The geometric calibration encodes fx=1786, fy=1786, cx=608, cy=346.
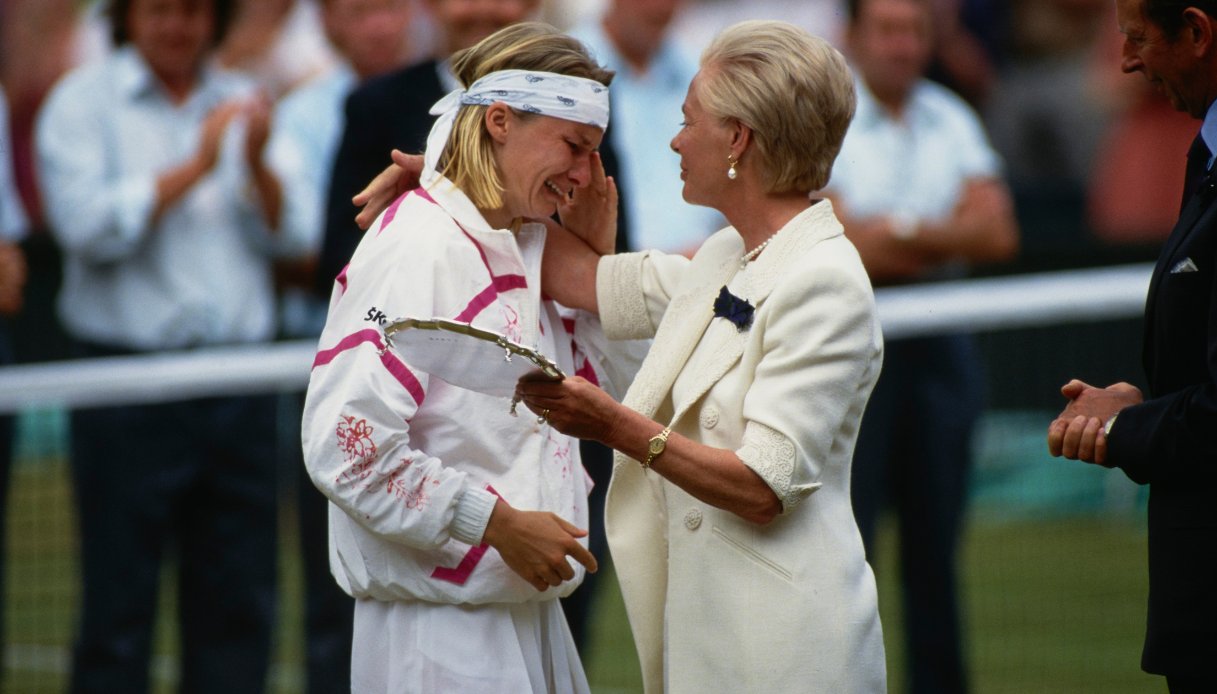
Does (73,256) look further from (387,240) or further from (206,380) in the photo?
(387,240)

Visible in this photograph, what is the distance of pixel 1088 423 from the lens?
3.91 meters

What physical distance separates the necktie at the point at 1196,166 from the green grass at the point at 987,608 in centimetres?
379

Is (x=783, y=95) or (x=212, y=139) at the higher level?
(x=783, y=95)

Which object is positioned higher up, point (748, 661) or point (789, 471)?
point (789, 471)

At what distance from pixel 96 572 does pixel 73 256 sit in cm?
119

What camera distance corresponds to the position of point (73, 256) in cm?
670

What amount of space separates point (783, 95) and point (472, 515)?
1.12 m

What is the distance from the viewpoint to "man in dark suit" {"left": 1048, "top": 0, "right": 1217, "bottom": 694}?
3713 mm

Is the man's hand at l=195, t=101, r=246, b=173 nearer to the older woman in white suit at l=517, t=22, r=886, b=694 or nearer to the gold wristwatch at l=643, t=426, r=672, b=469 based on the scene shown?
the older woman in white suit at l=517, t=22, r=886, b=694

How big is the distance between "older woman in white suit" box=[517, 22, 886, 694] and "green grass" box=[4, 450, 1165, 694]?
12.0 feet

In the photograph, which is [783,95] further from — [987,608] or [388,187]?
[987,608]

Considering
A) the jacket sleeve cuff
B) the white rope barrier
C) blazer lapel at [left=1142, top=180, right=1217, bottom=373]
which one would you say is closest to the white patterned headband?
the jacket sleeve cuff

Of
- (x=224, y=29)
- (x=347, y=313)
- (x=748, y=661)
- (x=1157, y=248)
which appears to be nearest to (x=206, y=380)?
(x=224, y=29)

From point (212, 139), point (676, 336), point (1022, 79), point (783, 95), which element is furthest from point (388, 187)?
point (1022, 79)
